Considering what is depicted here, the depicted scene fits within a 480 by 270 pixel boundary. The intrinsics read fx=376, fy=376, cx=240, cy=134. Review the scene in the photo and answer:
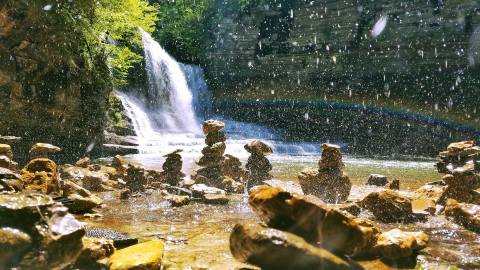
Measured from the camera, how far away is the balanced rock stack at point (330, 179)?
7.77 meters

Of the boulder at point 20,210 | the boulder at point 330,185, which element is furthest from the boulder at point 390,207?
the boulder at point 20,210

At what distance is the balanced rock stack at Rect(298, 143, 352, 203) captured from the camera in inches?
306

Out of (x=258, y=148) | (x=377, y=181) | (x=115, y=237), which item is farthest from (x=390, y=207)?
(x=377, y=181)

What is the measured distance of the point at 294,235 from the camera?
3.03 m

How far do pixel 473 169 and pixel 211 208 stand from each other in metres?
4.90

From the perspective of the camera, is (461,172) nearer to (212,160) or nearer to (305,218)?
(305,218)

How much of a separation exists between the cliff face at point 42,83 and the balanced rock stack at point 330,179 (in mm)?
9944

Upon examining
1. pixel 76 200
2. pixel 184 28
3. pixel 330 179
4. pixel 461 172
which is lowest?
pixel 330 179

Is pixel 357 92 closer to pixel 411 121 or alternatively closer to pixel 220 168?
pixel 411 121

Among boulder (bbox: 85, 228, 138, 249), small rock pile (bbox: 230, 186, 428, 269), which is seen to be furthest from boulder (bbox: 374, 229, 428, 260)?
boulder (bbox: 85, 228, 138, 249)

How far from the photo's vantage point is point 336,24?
98.8 feet

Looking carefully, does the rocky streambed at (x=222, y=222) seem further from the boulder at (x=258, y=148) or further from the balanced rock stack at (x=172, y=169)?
the boulder at (x=258, y=148)

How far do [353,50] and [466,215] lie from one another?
25.5 metres

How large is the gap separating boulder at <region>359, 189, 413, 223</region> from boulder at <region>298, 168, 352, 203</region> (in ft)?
4.92
